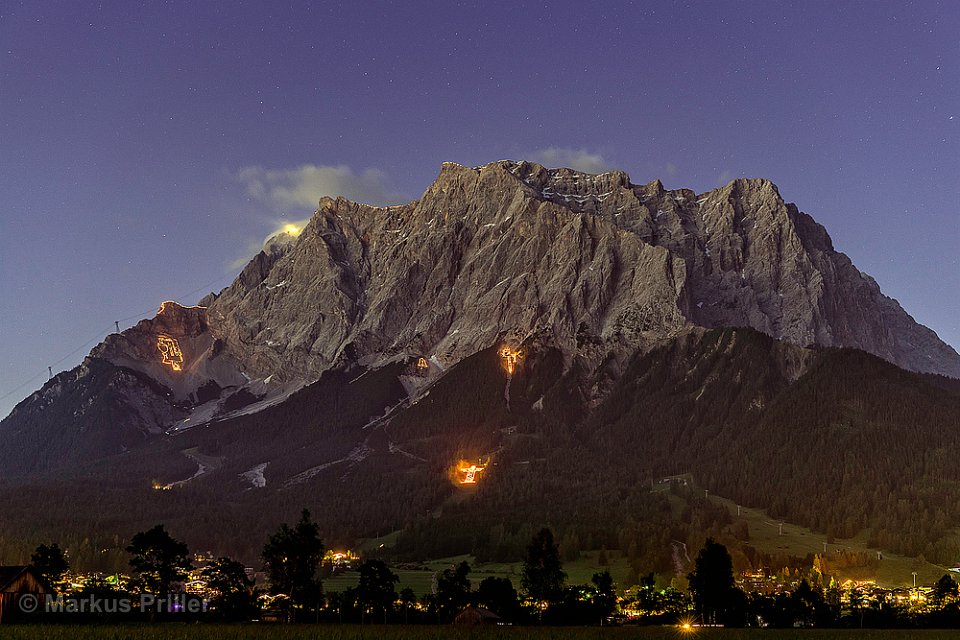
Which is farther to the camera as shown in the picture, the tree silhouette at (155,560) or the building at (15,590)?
the tree silhouette at (155,560)

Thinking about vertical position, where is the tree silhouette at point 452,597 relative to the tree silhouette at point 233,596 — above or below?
below

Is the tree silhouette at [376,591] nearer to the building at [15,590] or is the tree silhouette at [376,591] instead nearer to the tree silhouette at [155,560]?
the tree silhouette at [155,560]

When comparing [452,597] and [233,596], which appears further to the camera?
[452,597]

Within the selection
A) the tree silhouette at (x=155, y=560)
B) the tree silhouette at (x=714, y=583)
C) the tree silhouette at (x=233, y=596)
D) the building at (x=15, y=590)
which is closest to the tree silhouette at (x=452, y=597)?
the tree silhouette at (x=233, y=596)

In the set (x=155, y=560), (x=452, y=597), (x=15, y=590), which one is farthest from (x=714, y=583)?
(x=15, y=590)

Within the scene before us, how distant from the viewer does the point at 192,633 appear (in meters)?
76.6

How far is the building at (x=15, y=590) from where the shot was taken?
3611 inches

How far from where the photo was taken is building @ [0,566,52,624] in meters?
91.7

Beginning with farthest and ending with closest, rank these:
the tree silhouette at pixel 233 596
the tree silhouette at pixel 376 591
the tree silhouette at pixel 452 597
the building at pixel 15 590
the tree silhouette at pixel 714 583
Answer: the tree silhouette at pixel 452 597, the tree silhouette at pixel 714 583, the tree silhouette at pixel 376 591, the tree silhouette at pixel 233 596, the building at pixel 15 590

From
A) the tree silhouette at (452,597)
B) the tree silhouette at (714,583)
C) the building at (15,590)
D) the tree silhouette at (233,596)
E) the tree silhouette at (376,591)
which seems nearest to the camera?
the building at (15,590)

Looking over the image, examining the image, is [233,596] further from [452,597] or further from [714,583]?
[714,583]

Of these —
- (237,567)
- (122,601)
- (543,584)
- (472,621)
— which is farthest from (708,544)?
(122,601)

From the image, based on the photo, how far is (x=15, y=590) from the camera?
3664 inches

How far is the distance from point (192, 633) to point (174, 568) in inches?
2697
